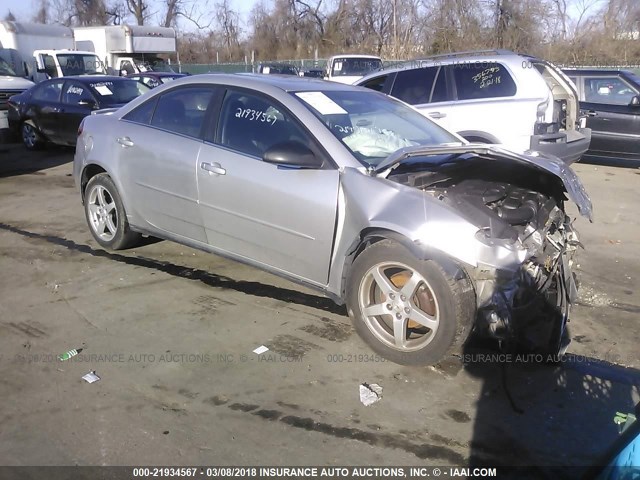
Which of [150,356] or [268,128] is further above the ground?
[268,128]

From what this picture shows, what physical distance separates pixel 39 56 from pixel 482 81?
→ 18303 mm

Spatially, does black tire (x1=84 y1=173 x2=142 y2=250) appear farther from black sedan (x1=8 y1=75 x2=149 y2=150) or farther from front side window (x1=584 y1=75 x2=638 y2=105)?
front side window (x1=584 y1=75 x2=638 y2=105)

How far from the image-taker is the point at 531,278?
3502 mm

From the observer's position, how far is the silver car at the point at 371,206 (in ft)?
11.6

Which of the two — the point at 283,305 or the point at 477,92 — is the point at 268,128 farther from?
the point at 477,92

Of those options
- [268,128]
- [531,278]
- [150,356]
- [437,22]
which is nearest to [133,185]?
[268,128]

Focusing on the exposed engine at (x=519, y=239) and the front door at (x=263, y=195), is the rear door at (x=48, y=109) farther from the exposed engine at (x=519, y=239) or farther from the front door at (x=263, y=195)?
the exposed engine at (x=519, y=239)

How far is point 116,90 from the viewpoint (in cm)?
1191

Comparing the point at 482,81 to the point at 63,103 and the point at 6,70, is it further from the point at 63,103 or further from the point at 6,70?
the point at 6,70

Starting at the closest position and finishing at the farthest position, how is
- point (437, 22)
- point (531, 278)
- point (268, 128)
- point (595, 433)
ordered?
point (595, 433) < point (531, 278) < point (268, 128) < point (437, 22)

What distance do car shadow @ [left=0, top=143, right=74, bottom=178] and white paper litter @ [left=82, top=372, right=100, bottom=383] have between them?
7711mm

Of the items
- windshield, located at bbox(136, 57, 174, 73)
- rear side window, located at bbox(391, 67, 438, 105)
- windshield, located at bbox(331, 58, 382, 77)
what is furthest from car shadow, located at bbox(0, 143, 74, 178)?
windshield, located at bbox(136, 57, 174, 73)

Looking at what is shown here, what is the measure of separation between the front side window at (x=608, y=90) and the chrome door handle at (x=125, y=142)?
861 centimetres

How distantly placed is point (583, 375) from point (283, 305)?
6.87 feet
